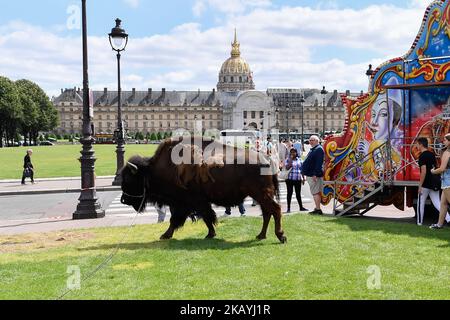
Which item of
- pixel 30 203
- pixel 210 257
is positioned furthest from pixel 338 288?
pixel 30 203

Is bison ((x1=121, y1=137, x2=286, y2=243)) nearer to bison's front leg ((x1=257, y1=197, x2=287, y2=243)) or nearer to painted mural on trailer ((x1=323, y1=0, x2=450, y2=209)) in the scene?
bison's front leg ((x1=257, y1=197, x2=287, y2=243))

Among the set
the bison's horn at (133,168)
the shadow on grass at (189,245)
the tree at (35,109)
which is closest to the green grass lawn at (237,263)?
the shadow on grass at (189,245)

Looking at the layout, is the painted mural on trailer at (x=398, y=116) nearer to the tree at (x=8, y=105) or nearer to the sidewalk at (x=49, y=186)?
the sidewalk at (x=49, y=186)

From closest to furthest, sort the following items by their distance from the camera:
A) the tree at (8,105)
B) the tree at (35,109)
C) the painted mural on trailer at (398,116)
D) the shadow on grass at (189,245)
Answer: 1. the shadow on grass at (189,245)
2. the painted mural on trailer at (398,116)
3. the tree at (8,105)
4. the tree at (35,109)

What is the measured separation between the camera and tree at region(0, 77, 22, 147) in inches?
3565

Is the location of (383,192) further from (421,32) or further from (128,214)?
(128,214)

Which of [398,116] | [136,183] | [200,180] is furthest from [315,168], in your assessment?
[136,183]

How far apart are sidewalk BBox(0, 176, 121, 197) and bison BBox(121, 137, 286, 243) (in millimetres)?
13440

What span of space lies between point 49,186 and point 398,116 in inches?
652

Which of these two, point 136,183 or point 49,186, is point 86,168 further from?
point 49,186

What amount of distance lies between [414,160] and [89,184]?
28.2 feet

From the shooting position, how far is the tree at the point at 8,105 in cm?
9056

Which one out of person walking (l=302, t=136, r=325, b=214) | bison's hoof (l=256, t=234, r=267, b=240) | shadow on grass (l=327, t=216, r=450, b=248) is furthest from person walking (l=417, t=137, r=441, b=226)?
bison's hoof (l=256, t=234, r=267, b=240)

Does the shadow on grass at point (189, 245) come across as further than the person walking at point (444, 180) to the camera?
No
